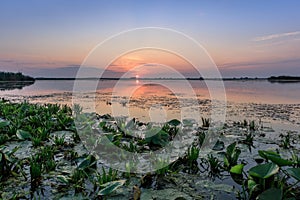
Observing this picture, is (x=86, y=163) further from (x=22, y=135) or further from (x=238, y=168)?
(x=22, y=135)

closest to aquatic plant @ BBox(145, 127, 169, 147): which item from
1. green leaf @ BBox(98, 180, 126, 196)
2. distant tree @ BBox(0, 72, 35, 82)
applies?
green leaf @ BBox(98, 180, 126, 196)

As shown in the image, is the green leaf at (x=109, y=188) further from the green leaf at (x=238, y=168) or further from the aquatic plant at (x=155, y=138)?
the aquatic plant at (x=155, y=138)

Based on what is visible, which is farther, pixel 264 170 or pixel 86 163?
pixel 86 163

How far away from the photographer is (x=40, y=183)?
3.70m

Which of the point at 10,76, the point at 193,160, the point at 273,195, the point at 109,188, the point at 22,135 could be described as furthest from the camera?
the point at 10,76

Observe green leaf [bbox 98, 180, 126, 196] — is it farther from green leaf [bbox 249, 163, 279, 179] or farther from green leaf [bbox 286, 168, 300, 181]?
green leaf [bbox 286, 168, 300, 181]

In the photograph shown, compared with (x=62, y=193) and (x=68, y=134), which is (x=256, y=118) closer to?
(x=68, y=134)

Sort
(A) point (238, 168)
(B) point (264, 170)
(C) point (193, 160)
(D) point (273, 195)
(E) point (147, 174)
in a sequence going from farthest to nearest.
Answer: (C) point (193, 160), (E) point (147, 174), (A) point (238, 168), (B) point (264, 170), (D) point (273, 195)

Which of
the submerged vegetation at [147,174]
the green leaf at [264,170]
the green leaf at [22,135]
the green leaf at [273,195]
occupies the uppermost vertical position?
the green leaf at [264,170]

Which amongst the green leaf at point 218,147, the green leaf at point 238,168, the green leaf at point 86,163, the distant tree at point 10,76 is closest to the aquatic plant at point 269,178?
the green leaf at point 238,168

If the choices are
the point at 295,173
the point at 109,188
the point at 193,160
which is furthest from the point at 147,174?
the point at 295,173

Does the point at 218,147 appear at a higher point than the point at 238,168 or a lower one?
lower

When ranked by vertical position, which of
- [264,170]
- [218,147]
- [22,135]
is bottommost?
[218,147]

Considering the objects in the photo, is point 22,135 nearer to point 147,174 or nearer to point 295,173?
point 147,174
